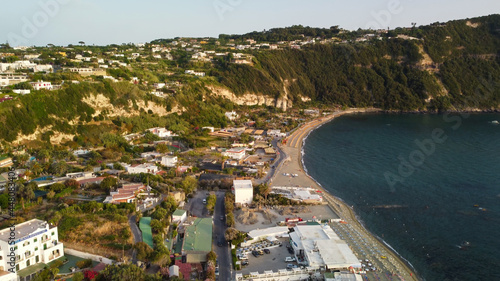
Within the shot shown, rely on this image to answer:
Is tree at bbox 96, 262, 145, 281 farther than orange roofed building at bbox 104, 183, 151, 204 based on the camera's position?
No

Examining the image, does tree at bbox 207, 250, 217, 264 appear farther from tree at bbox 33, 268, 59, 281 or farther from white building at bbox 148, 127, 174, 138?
white building at bbox 148, 127, 174, 138

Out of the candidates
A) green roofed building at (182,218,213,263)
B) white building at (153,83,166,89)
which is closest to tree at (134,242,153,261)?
green roofed building at (182,218,213,263)

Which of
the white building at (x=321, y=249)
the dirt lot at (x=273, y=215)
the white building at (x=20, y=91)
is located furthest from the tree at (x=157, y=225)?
the white building at (x=20, y=91)

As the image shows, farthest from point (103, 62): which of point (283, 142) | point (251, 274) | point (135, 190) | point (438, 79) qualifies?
point (438, 79)

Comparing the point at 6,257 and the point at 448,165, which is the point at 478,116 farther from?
the point at 6,257

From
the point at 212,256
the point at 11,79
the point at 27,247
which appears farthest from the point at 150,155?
the point at 212,256
